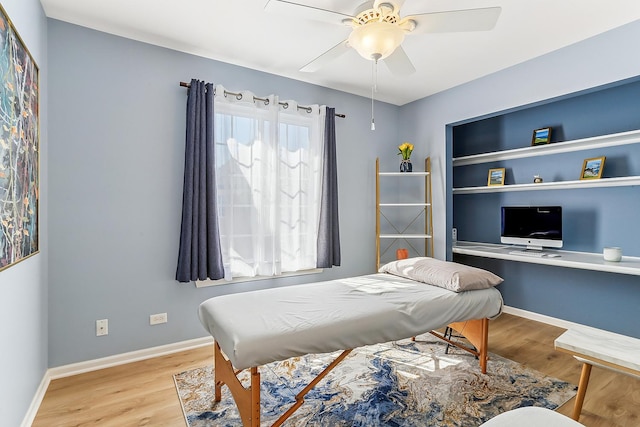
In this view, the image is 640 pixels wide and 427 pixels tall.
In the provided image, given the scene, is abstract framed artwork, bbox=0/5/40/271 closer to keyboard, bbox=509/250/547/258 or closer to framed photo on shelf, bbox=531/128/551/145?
keyboard, bbox=509/250/547/258

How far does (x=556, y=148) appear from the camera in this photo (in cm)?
329

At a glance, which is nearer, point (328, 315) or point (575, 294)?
point (328, 315)

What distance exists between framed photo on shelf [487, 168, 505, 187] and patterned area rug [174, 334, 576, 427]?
6.67ft

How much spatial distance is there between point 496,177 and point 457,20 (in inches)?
101

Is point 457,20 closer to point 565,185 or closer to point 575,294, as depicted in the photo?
point 565,185

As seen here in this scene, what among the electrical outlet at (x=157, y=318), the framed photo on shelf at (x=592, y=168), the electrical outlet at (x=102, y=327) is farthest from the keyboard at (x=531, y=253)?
the electrical outlet at (x=102, y=327)

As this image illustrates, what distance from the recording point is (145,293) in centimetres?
269

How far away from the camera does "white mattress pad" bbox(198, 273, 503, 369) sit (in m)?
1.60

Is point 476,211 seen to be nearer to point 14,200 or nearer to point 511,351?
point 511,351

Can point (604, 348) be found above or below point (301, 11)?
below

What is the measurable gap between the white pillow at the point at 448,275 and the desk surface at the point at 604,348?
1.90 ft

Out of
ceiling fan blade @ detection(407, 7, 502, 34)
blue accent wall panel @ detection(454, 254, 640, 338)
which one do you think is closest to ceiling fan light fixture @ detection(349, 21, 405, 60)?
ceiling fan blade @ detection(407, 7, 502, 34)

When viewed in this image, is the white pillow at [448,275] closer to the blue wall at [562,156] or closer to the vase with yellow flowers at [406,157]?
the blue wall at [562,156]

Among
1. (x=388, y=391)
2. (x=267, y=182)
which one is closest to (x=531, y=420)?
(x=388, y=391)
